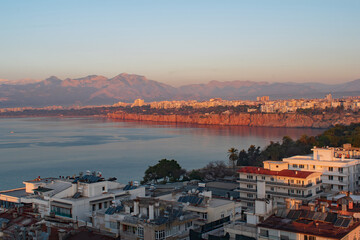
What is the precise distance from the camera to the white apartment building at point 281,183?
8445 millimetres

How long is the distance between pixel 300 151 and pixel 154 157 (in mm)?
10685

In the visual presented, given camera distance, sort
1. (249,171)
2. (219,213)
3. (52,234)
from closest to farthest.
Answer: (52,234) < (219,213) < (249,171)

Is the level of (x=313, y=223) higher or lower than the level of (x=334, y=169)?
higher

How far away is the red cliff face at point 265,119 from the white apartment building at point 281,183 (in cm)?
4683

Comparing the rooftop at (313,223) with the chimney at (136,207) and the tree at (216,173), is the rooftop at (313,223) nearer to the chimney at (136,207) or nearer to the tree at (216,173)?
the chimney at (136,207)

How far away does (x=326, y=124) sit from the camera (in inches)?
2191

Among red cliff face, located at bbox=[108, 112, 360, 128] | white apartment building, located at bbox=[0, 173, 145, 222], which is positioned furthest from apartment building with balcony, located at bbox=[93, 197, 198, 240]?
red cliff face, located at bbox=[108, 112, 360, 128]

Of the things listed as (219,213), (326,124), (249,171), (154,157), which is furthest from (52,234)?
(326,124)

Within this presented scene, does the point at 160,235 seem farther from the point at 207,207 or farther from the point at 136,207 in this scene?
the point at 207,207

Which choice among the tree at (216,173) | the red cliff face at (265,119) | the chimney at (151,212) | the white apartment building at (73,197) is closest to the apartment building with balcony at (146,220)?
the chimney at (151,212)

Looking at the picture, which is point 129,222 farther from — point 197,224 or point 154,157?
point 154,157

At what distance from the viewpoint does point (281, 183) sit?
348 inches

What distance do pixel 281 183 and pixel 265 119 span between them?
56601 mm

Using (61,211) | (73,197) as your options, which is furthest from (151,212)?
(73,197)
